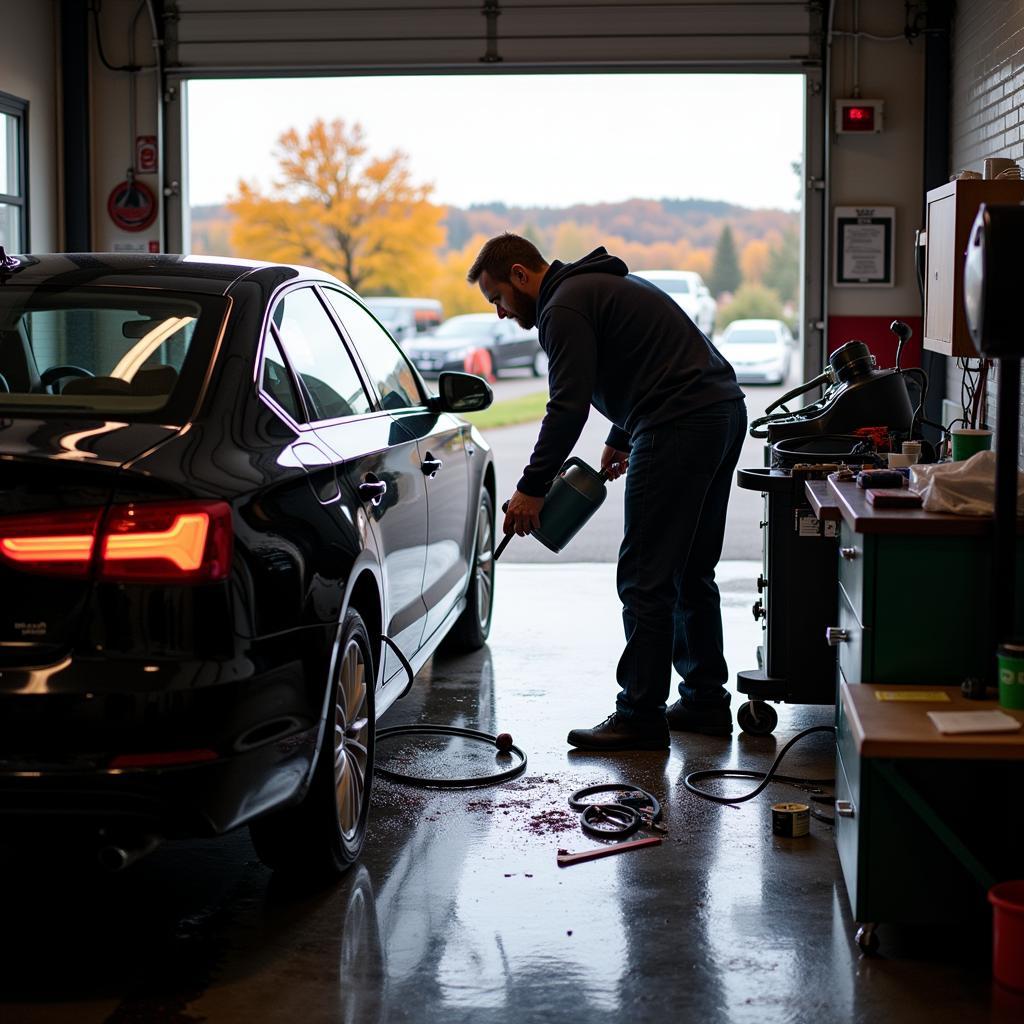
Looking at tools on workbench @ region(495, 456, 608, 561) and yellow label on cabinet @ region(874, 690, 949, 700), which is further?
tools on workbench @ region(495, 456, 608, 561)

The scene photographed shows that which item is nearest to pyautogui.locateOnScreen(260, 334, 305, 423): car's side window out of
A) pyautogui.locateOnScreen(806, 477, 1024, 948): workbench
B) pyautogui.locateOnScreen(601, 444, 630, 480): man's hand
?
pyautogui.locateOnScreen(806, 477, 1024, 948): workbench

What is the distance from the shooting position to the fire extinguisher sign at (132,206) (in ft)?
28.7

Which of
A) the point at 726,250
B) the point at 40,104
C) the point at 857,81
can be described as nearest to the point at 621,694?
the point at 857,81

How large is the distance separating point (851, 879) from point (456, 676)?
8.98ft

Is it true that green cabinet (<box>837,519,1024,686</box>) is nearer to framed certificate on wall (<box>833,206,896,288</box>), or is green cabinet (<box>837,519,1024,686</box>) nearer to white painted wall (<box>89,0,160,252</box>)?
framed certificate on wall (<box>833,206,896,288</box>)

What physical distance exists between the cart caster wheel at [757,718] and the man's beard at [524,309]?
1492 mm

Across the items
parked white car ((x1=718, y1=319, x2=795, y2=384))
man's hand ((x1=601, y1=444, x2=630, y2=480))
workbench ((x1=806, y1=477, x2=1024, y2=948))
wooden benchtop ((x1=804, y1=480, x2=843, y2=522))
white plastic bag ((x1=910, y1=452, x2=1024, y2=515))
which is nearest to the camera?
workbench ((x1=806, y1=477, x2=1024, y2=948))

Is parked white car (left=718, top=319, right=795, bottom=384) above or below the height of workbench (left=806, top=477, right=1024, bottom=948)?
above

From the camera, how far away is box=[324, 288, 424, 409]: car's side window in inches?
172

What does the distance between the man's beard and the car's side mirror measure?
0.25m

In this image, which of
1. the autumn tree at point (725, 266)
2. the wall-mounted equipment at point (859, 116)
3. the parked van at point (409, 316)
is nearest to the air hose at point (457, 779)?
the wall-mounted equipment at point (859, 116)

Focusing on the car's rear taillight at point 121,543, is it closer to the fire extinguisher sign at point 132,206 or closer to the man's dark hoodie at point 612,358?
the man's dark hoodie at point 612,358

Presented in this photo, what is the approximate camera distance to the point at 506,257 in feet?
15.6

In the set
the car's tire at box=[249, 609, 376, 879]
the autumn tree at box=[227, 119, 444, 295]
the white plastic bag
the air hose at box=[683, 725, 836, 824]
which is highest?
the autumn tree at box=[227, 119, 444, 295]
